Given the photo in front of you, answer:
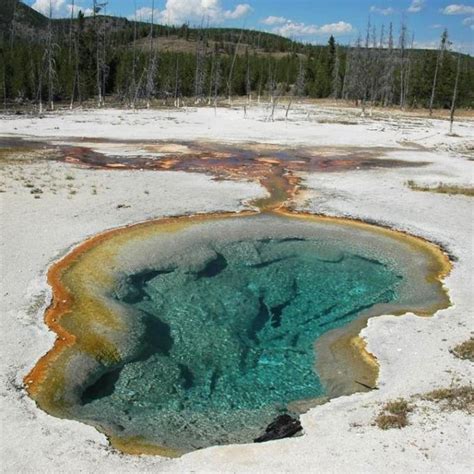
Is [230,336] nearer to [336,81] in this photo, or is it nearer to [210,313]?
[210,313]

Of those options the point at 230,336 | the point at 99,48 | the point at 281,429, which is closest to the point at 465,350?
the point at 281,429

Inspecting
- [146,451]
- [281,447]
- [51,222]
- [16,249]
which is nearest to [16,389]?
[146,451]

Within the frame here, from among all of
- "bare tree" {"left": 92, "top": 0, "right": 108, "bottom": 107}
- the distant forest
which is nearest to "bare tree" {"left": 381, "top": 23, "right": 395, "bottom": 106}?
the distant forest

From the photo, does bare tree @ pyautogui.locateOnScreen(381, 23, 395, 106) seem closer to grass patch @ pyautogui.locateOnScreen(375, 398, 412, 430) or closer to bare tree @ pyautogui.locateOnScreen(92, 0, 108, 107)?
bare tree @ pyautogui.locateOnScreen(92, 0, 108, 107)

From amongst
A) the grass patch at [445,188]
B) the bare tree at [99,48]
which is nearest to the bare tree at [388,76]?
the bare tree at [99,48]

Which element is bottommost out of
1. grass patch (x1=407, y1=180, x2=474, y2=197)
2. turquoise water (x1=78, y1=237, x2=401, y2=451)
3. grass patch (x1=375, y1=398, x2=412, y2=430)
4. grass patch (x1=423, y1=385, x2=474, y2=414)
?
turquoise water (x1=78, y1=237, x2=401, y2=451)
